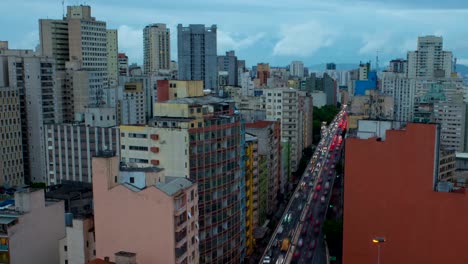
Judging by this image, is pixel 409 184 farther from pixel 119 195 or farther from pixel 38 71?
pixel 38 71

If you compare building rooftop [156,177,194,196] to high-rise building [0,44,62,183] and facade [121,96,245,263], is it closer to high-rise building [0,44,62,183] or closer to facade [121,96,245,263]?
facade [121,96,245,263]

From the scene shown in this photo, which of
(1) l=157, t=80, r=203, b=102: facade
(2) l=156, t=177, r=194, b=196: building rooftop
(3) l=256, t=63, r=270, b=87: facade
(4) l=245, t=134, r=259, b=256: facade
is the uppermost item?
(3) l=256, t=63, r=270, b=87: facade

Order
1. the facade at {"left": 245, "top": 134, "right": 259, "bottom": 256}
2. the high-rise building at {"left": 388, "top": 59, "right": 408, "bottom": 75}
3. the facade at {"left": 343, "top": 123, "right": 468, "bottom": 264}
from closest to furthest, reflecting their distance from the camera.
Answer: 1. the facade at {"left": 343, "top": 123, "right": 468, "bottom": 264}
2. the facade at {"left": 245, "top": 134, "right": 259, "bottom": 256}
3. the high-rise building at {"left": 388, "top": 59, "right": 408, "bottom": 75}

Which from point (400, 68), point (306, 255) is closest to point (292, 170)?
point (306, 255)

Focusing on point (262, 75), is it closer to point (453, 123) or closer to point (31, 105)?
point (453, 123)

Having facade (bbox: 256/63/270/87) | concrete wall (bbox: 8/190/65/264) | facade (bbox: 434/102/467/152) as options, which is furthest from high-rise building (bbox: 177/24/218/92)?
concrete wall (bbox: 8/190/65/264)

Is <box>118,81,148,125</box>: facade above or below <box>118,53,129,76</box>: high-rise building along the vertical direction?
below

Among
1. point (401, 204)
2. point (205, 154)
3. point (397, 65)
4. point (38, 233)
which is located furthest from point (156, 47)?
point (401, 204)
